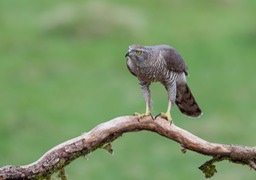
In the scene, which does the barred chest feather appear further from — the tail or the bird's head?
the tail

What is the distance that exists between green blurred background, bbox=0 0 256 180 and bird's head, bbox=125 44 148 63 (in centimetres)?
701

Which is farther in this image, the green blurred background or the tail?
the green blurred background

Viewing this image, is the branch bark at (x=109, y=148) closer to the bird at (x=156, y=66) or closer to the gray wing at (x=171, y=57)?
the bird at (x=156, y=66)

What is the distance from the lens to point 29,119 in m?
18.7

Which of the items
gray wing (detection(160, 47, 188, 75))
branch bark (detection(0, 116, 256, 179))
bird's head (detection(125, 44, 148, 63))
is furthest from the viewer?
gray wing (detection(160, 47, 188, 75))

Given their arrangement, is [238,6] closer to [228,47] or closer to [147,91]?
[228,47]

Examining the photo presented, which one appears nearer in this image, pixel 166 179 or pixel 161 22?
pixel 166 179

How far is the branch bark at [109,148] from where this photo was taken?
7.42 m

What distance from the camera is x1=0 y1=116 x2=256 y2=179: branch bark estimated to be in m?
7.42

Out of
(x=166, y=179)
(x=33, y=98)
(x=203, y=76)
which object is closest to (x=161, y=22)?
(x=203, y=76)

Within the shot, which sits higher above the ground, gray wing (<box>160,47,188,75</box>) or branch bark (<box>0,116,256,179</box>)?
gray wing (<box>160,47,188,75</box>)

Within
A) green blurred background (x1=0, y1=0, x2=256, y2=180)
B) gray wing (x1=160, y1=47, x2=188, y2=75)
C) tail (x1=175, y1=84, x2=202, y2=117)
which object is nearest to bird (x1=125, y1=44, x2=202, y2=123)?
gray wing (x1=160, y1=47, x2=188, y2=75)

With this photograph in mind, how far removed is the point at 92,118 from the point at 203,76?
3.89 metres

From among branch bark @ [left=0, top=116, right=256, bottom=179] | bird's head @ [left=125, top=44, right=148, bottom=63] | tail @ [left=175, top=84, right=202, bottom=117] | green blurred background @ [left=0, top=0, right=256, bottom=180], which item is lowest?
branch bark @ [left=0, top=116, right=256, bottom=179]
